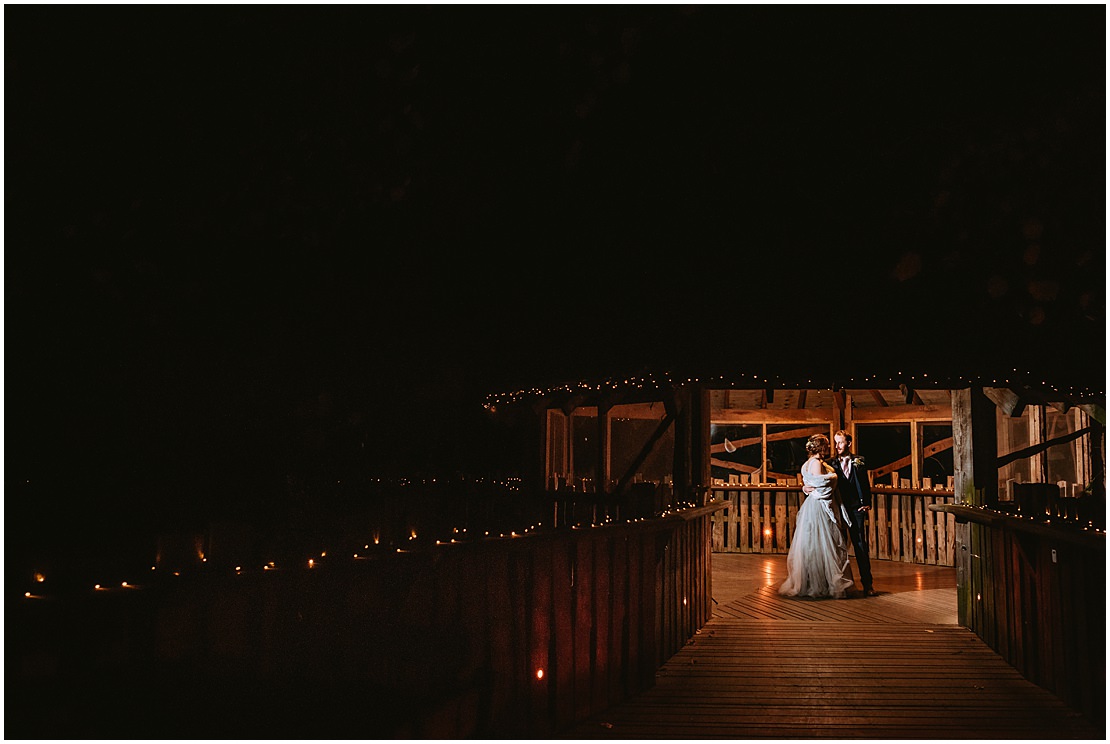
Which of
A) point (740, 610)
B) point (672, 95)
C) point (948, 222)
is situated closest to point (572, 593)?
point (740, 610)

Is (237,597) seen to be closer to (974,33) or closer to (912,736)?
(912,736)

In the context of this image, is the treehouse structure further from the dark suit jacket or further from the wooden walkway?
the dark suit jacket

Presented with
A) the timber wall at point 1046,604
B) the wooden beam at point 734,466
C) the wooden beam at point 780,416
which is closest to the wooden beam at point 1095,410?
the timber wall at point 1046,604

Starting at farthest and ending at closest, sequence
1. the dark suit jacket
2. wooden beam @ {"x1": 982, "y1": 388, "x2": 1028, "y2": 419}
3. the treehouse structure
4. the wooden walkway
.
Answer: the dark suit jacket
wooden beam @ {"x1": 982, "y1": 388, "x2": 1028, "y2": 419}
the treehouse structure
the wooden walkway

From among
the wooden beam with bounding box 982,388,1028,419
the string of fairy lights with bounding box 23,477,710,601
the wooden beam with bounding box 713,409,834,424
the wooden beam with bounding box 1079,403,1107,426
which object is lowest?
the string of fairy lights with bounding box 23,477,710,601

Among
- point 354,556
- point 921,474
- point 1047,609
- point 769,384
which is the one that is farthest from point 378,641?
point 921,474

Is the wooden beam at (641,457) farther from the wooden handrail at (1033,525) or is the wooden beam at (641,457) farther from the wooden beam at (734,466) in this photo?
the wooden beam at (734,466)

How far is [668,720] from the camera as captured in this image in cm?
557

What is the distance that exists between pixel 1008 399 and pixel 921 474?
623 cm

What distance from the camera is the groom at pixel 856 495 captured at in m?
10.3

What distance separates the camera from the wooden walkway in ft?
17.5

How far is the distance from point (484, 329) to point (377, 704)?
22.4ft

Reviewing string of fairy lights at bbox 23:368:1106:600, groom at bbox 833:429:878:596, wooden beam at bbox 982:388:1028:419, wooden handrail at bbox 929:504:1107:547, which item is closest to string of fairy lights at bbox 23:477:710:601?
string of fairy lights at bbox 23:368:1106:600

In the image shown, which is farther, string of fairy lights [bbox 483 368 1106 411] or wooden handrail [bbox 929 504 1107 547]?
string of fairy lights [bbox 483 368 1106 411]
